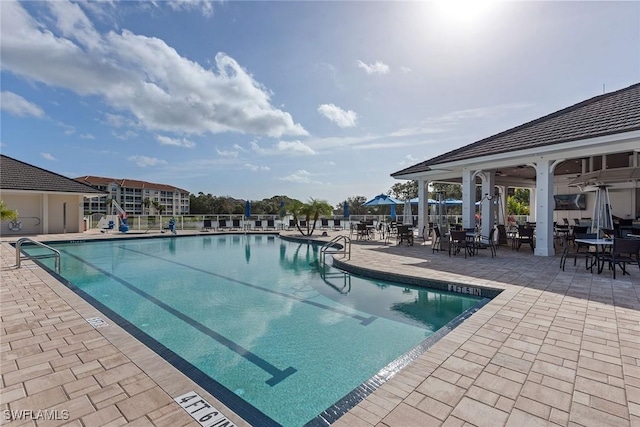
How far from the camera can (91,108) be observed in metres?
16.8

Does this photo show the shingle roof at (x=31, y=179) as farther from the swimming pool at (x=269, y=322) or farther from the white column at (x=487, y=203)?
the white column at (x=487, y=203)

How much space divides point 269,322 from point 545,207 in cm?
836

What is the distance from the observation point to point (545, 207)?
8742 mm

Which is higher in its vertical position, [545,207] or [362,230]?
[545,207]

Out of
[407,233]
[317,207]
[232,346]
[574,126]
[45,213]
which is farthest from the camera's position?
[45,213]

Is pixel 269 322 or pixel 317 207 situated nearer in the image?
pixel 269 322

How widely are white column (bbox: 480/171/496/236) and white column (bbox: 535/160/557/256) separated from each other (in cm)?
195

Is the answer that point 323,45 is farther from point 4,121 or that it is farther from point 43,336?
point 4,121

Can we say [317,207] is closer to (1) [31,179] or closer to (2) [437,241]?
(2) [437,241]

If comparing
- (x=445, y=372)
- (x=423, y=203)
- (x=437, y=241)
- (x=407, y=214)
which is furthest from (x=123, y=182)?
(x=445, y=372)

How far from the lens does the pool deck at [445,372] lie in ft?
6.44

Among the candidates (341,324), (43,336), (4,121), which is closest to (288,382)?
(341,324)

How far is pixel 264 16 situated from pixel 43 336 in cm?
974

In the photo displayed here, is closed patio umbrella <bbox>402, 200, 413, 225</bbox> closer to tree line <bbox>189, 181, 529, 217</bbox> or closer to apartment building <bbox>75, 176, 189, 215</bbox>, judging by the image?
tree line <bbox>189, 181, 529, 217</bbox>
